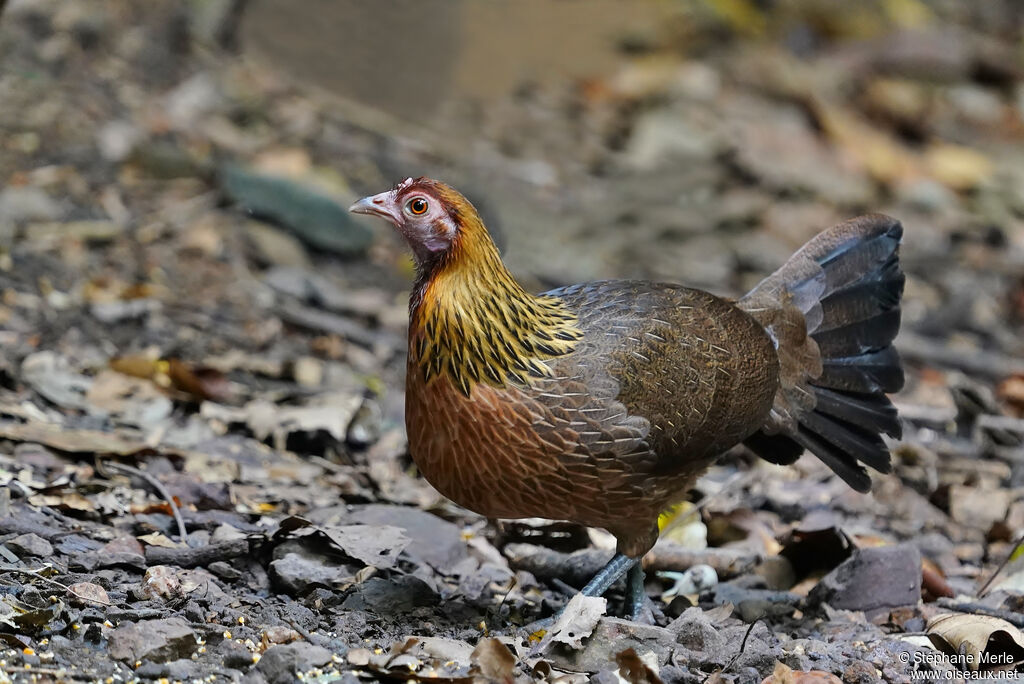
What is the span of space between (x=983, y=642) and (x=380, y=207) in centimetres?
245

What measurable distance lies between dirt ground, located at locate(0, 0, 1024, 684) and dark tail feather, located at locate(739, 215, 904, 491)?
1.23ft

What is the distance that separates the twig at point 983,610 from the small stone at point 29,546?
3171 millimetres

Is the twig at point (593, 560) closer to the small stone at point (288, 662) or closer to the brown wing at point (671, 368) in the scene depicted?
the brown wing at point (671, 368)

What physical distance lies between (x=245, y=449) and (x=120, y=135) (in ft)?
12.9

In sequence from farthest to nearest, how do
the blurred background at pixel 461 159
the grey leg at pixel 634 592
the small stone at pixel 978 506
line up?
the blurred background at pixel 461 159 → the small stone at pixel 978 506 → the grey leg at pixel 634 592

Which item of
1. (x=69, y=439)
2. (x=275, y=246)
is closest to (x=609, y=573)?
(x=69, y=439)

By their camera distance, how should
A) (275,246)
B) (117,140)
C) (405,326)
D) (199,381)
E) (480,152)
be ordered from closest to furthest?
(199,381) → (405,326) → (275,246) → (117,140) → (480,152)

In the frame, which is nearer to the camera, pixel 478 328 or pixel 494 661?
pixel 494 661

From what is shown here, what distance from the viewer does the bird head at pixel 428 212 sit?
4.00 metres

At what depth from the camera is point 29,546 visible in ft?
12.2

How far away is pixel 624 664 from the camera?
3469mm

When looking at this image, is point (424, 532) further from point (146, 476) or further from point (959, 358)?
point (959, 358)

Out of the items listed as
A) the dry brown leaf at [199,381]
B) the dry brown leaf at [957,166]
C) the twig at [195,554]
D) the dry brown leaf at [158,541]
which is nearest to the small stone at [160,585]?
the twig at [195,554]

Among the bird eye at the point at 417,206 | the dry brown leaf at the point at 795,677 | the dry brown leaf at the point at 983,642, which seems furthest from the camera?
the bird eye at the point at 417,206
